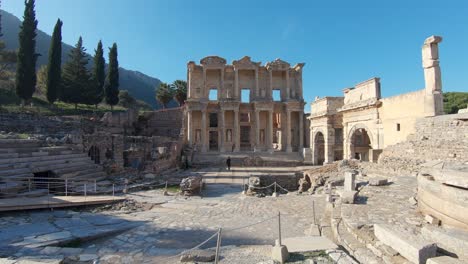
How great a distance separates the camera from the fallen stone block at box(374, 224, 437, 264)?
4.18 m

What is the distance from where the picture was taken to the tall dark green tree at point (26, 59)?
32.2 m

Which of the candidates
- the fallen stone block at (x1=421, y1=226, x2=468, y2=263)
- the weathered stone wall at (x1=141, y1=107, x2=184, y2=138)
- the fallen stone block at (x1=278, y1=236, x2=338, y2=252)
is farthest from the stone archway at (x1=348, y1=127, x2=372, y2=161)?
the weathered stone wall at (x1=141, y1=107, x2=184, y2=138)

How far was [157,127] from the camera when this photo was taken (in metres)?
38.5

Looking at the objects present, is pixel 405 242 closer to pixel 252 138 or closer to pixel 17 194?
pixel 17 194

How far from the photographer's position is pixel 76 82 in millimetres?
38469

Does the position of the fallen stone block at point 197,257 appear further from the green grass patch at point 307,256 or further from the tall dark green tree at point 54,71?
the tall dark green tree at point 54,71

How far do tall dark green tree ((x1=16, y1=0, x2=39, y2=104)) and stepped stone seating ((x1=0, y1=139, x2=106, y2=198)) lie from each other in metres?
23.2

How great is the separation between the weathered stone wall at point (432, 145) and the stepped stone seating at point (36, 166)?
14591 mm

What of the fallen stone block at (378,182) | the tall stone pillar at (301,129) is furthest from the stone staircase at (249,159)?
the fallen stone block at (378,182)

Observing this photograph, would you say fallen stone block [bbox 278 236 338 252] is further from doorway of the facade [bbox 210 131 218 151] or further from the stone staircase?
doorway of the facade [bbox 210 131 218 151]

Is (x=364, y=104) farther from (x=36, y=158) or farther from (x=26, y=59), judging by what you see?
(x=26, y=59)

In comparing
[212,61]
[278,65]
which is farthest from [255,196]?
[278,65]

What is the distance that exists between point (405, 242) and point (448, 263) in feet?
2.17

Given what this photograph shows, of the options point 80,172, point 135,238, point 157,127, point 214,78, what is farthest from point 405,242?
point 157,127
